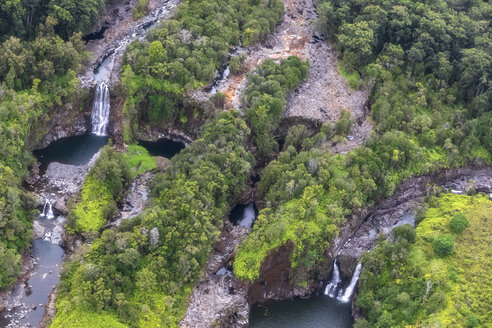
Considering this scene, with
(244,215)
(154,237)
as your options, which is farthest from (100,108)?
(154,237)

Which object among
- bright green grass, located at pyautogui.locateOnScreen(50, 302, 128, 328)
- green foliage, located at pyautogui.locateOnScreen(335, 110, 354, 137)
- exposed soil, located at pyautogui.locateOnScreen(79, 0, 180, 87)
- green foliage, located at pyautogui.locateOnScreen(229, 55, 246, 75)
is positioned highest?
exposed soil, located at pyautogui.locateOnScreen(79, 0, 180, 87)

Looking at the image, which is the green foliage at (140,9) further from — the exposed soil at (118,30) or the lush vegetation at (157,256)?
the lush vegetation at (157,256)

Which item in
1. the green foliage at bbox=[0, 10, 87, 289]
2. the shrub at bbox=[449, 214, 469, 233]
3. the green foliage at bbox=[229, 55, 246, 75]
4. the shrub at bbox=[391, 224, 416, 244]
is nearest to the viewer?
the green foliage at bbox=[0, 10, 87, 289]

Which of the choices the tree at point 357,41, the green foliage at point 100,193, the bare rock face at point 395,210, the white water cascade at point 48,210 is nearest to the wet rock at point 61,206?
the white water cascade at point 48,210

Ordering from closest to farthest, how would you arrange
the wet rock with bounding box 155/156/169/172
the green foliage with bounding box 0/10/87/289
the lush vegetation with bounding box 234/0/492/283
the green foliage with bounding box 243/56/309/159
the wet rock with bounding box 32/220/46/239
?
the green foliage with bounding box 0/10/87/289 < the lush vegetation with bounding box 234/0/492/283 < the wet rock with bounding box 32/220/46/239 < the wet rock with bounding box 155/156/169/172 < the green foliage with bounding box 243/56/309/159

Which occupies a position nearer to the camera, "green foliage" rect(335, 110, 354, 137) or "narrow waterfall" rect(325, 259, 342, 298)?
"narrow waterfall" rect(325, 259, 342, 298)

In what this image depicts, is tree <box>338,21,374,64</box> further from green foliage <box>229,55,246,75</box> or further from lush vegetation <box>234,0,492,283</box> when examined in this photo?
green foliage <box>229,55,246,75</box>

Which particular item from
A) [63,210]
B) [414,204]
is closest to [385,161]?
[414,204]

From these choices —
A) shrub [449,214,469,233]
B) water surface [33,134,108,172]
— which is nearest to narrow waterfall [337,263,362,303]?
shrub [449,214,469,233]
